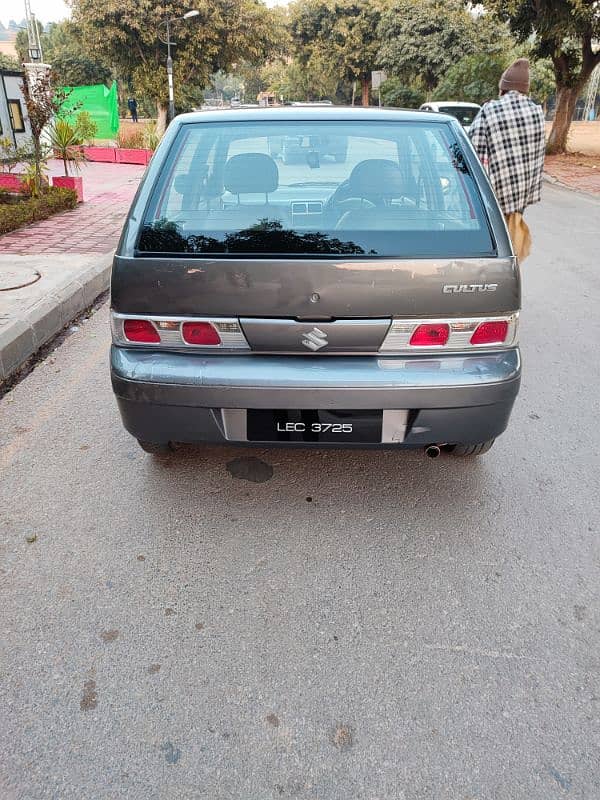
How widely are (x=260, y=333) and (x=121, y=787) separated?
62.3 inches

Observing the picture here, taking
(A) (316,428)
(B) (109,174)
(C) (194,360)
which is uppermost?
(C) (194,360)

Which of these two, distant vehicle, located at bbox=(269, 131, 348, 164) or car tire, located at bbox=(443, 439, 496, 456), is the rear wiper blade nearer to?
distant vehicle, located at bbox=(269, 131, 348, 164)

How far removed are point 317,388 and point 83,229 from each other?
25.7 ft

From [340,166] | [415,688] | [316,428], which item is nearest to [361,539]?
[316,428]

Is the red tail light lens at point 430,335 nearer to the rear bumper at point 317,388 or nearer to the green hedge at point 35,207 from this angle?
the rear bumper at point 317,388

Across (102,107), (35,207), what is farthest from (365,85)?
(35,207)

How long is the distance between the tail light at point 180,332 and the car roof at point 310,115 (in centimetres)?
112

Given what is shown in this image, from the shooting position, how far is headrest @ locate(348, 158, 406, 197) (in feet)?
9.41

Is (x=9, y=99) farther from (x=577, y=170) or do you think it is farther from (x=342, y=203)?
(x=342, y=203)

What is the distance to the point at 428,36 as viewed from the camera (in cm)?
3450

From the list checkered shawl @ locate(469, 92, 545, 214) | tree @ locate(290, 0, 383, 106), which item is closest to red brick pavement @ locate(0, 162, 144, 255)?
checkered shawl @ locate(469, 92, 545, 214)

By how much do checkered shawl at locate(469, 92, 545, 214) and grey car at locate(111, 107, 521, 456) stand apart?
2.21 m

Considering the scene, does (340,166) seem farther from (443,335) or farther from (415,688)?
(415,688)

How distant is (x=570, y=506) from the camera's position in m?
3.00
